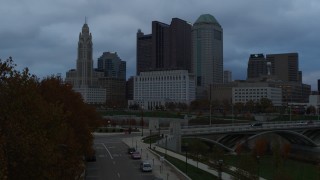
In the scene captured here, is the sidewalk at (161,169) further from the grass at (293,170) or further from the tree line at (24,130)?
the tree line at (24,130)

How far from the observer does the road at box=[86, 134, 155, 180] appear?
47.1 metres

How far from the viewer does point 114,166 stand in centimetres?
5494

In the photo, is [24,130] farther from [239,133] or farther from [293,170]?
[239,133]

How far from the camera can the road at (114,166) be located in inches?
1855

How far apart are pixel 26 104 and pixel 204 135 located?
7509 centimetres

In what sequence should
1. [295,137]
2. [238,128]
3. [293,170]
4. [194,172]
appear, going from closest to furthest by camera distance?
[194,172] → [293,170] → [238,128] → [295,137]

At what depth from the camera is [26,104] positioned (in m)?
16.3

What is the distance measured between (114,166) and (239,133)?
157 ft

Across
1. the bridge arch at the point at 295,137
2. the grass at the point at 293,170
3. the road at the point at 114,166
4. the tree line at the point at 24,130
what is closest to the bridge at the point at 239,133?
the bridge arch at the point at 295,137

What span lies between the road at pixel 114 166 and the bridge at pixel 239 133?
10.8 metres

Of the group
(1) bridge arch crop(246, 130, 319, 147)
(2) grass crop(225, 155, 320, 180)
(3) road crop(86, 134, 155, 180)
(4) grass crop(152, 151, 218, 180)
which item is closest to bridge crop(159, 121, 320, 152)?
(1) bridge arch crop(246, 130, 319, 147)

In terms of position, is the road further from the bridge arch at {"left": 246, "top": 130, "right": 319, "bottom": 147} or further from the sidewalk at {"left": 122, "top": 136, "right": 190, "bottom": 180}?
the bridge arch at {"left": 246, "top": 130, "right": 319, "bottom": 147}

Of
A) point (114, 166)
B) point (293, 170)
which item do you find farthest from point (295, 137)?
point (114, 166)

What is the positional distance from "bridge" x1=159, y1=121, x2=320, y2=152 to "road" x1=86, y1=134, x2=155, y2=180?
1083 centimetres
